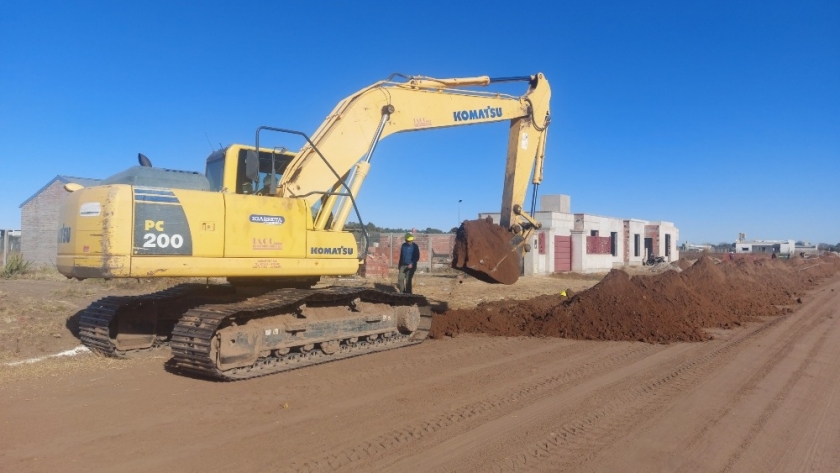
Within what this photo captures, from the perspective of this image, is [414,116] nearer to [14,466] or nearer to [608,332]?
[608,332]

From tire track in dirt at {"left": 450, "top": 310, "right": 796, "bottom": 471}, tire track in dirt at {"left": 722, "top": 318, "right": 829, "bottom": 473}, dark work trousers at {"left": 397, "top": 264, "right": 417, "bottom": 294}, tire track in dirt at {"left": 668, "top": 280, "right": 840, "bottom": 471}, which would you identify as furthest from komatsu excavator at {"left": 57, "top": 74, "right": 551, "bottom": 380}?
tire track in dirt at {"left": 722, "top": 318, "right": 829, "bottom": 473}

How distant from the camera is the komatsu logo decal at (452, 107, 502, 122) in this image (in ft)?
35.2

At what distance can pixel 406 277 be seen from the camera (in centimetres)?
1260

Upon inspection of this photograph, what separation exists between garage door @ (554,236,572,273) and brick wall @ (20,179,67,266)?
24634 mm

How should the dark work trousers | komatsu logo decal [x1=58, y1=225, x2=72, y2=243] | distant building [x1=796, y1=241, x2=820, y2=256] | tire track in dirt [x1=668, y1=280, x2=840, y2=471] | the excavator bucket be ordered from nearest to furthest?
1. tire track in dirt [x1=668, y1=280, x2=840, y2=471]
2. komatsu logo decal [x1=58, y1=225, x2=72, y2=243]
3. the excavator bucket
4. the dark work trousers
5. distant building [x1=796, y1=241, x2=820, y2=256]

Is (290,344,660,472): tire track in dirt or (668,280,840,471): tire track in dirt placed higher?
(668,280,840,471): tire track in dirt

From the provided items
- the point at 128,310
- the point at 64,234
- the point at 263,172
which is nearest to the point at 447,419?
the point at 263,172

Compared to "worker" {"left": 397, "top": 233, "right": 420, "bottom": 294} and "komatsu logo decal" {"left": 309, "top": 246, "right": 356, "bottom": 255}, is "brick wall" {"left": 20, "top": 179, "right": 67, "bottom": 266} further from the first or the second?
"komatsu logo decal" {"left": 309, "top": 246, "right": 356, "bottom": 255}

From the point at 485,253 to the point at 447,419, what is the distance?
16.4ft

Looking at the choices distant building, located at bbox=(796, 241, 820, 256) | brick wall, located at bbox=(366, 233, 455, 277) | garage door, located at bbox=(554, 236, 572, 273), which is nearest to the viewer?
brick wall, located at bbox=(366, 233, 455, 277)

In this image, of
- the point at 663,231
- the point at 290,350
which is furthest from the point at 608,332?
the point at 663,231

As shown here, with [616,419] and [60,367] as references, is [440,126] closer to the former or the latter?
[616,419]

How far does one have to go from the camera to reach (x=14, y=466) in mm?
4402

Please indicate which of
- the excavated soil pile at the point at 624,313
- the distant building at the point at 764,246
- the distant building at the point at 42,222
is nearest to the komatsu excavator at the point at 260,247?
the excavated soil pile at the point at 624,313
